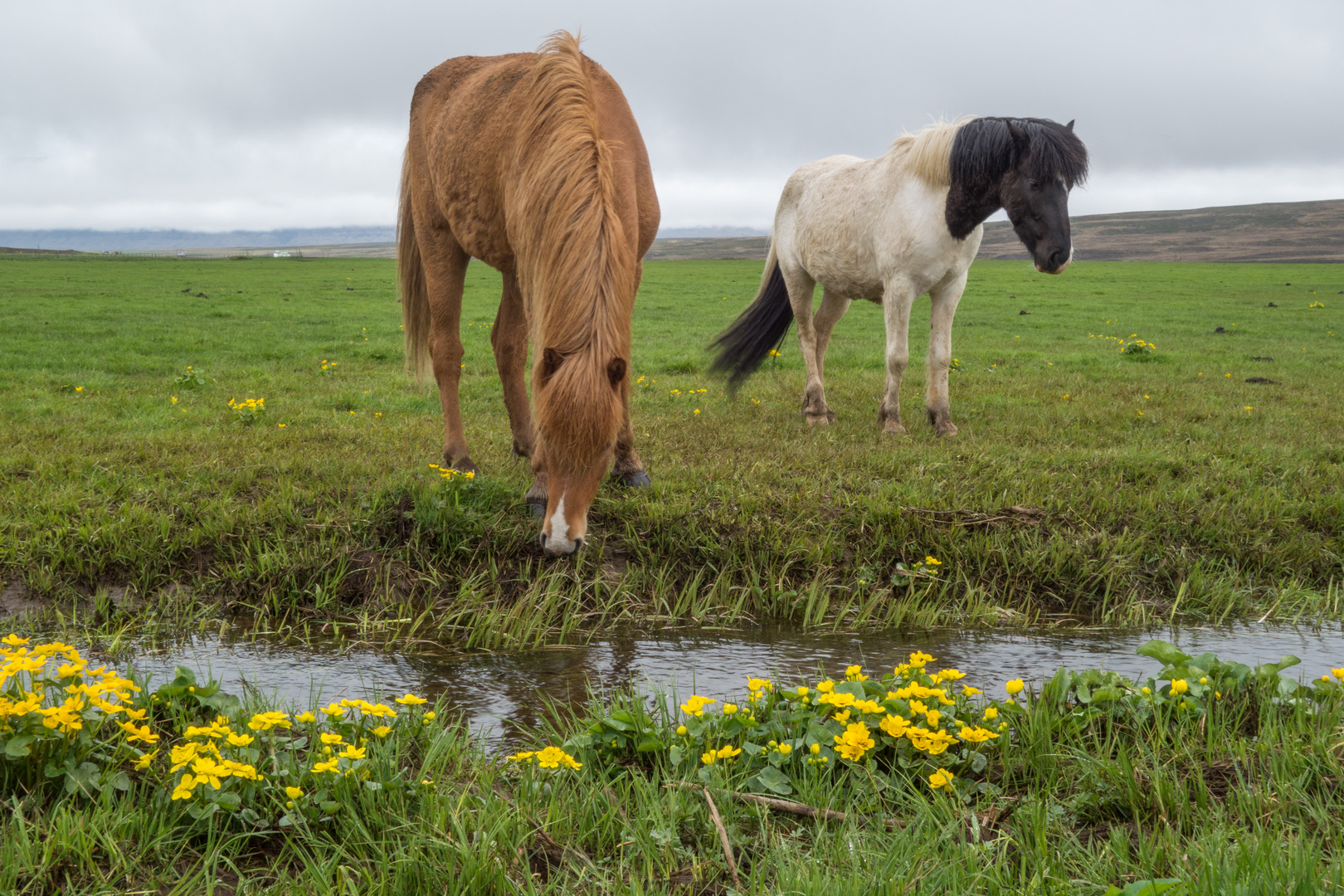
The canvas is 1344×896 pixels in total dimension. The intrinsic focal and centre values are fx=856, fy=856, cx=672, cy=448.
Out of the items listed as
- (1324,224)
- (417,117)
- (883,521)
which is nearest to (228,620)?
(883,521)

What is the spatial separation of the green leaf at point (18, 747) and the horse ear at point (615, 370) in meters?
2.20

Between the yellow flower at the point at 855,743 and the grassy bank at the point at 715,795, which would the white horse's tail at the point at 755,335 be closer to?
the grassy bank at the point at 715,795

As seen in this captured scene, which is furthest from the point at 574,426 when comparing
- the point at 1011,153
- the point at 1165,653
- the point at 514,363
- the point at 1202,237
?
the point at 1202,237

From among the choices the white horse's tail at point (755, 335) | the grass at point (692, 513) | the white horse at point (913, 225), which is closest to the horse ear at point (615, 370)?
the grass at point (692, 513)

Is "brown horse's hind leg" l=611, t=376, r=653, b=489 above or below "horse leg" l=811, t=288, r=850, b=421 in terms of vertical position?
below

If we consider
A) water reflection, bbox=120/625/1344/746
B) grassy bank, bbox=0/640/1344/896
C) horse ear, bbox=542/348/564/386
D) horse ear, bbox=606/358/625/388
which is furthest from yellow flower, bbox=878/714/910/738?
horse ear, bbox=542/348/564/386

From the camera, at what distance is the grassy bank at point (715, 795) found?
1.90 metres

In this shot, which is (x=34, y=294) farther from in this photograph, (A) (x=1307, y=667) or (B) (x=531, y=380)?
(A) (x=1307, y=667)

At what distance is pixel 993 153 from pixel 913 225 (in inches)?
28.2

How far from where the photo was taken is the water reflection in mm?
3215

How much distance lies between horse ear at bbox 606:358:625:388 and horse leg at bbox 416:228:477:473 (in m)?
2.12

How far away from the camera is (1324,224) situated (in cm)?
10794

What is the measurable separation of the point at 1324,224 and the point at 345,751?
451 feet

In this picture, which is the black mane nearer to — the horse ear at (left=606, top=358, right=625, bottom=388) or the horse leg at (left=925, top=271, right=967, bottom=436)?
the horse leg at (left=925, top=271, right=967, bottom=436)
